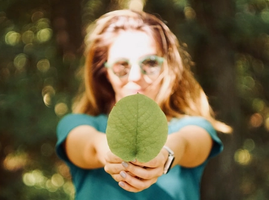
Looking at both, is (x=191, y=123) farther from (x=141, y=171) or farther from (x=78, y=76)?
(x=78, y=76)

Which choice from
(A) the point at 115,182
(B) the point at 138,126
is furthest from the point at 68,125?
(B) the point at 138,126

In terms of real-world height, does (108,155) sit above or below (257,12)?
above

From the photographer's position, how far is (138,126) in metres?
0.42

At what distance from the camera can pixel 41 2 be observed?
1736mm

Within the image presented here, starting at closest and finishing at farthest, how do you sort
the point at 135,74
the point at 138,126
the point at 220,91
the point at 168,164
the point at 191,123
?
the point at 138,126
the point at 168,164
the point at 135,74
the point at 191,123
the point at 220,91

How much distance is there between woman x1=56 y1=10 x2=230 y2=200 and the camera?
70 centimetres

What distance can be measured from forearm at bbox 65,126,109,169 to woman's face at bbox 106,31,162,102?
10 centimetres

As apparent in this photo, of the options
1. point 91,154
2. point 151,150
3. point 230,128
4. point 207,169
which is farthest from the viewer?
point 207,169

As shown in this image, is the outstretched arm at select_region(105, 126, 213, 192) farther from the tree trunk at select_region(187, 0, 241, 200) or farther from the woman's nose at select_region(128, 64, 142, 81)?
the tree trunk at select_region(187, 0, 241, 200)

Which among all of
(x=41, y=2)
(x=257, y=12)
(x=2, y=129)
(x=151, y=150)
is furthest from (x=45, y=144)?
(x=151, y=150)

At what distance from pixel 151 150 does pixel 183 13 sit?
1160 mm

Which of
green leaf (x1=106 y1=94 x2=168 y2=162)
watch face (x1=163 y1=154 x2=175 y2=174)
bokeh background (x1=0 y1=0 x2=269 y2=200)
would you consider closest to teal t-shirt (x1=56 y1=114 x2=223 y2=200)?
watch face (x1=163 y1=154 x2=175 y2=174)

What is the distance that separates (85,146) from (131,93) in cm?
15

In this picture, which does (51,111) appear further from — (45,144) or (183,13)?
(183,13)
